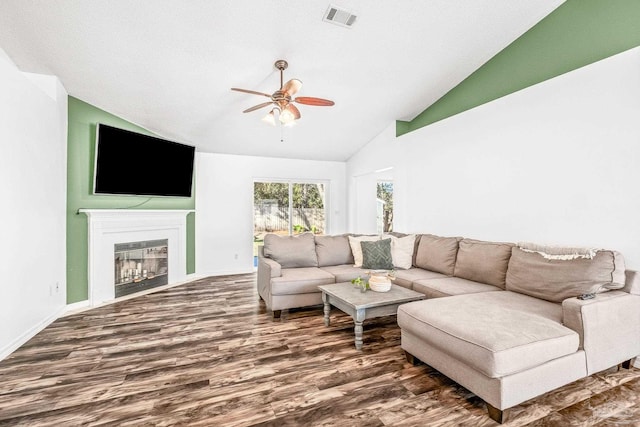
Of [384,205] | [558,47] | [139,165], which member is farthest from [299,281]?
[384,205]

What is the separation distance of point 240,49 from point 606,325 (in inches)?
156

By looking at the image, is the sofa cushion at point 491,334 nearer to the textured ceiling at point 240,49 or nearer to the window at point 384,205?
the textured ceiling at point 240,49

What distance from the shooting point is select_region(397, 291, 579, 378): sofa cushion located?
179cm

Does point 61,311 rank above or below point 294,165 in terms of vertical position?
below

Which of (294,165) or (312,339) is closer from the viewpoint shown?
(312,339)

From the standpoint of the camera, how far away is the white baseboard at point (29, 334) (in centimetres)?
265

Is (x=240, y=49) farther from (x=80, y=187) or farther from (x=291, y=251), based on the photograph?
(x=80, y=187)

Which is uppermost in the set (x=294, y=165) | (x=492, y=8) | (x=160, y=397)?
(x=492, y=8)

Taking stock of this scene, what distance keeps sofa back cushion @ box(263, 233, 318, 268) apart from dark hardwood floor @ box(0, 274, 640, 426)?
931mm

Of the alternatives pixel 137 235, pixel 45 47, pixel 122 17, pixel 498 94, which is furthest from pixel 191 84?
pixel 498 94

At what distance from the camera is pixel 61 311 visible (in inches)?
145

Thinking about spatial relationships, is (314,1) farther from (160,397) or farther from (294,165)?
(294,165)

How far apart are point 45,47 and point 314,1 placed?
265 centimetres

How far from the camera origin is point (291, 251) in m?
4.15
